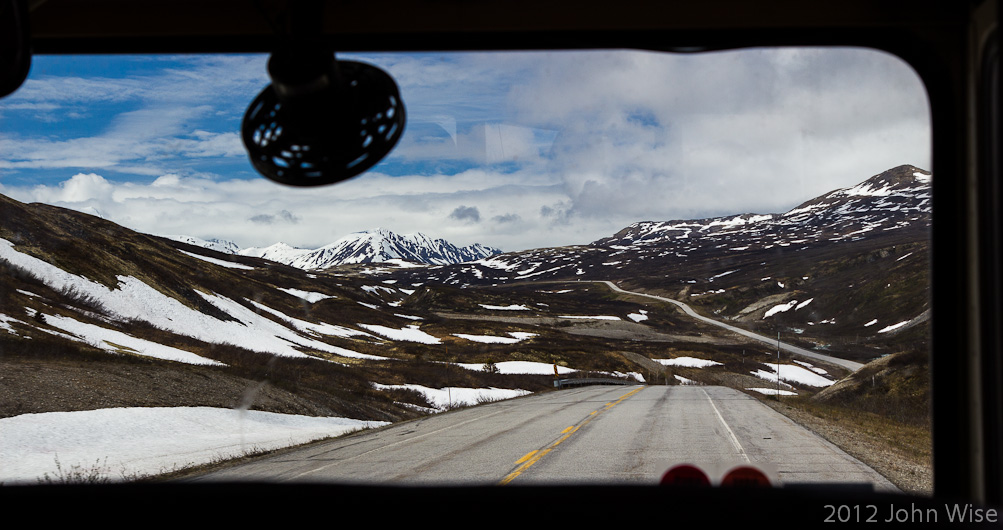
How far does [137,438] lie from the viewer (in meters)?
14.3

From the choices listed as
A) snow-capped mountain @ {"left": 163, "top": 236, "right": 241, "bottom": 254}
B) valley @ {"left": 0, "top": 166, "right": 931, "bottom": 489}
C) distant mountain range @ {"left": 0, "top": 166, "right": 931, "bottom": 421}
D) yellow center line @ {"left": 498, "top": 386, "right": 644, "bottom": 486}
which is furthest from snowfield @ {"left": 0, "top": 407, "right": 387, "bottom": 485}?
snow-capped mountain @ {"left": 163, "top": 236, "right": 241, "bottom": 254}

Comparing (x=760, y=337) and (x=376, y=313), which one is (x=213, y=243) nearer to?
(x=760, y=337)

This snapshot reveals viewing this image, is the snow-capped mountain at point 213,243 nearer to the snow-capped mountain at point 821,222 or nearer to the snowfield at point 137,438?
the snow-capped mountain at point 821,222

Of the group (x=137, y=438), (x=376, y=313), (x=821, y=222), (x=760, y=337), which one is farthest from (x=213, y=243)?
(x=376, y=313)

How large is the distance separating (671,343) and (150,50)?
80.3m

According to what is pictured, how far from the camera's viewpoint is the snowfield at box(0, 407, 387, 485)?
11195 millimetres

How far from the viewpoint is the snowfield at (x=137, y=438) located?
1120cm

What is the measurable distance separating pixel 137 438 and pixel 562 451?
29.2 ft

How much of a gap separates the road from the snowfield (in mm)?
1327

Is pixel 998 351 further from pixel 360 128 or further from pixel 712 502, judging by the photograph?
pixel 360 128

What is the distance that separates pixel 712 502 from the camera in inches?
88.4

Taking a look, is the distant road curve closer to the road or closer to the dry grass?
the dry grass

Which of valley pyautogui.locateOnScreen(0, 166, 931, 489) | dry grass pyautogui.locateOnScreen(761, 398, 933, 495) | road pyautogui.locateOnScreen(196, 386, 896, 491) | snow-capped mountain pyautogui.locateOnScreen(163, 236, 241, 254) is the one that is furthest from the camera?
road pyautogui.locateOnScreen(196, 386, 896, 491)

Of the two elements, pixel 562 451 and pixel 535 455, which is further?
pixel 562 451
